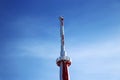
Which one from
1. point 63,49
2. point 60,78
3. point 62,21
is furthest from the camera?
point 62,21

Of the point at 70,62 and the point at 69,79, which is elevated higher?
the point at 70,62

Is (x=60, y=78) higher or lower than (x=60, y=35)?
lower

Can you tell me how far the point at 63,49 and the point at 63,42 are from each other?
2404mm

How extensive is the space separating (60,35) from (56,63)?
8374 millimetres

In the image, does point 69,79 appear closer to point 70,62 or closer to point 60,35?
point 70,62

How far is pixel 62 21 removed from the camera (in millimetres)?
72062

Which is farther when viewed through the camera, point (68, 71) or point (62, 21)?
point (62, 21)

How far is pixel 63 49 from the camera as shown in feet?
221

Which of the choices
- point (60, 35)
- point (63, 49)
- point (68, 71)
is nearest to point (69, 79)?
point (68, 71)

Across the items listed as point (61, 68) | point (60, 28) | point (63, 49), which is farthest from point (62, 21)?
point (61, 68)

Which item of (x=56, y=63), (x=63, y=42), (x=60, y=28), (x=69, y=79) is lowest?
(x=69, y=79)

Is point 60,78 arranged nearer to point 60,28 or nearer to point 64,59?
point 64,59

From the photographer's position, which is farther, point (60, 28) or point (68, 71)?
point (60, 28)

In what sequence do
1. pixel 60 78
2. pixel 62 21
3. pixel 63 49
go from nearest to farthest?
pixel 60 78 < pixel 63 49 < pixel 62 21
